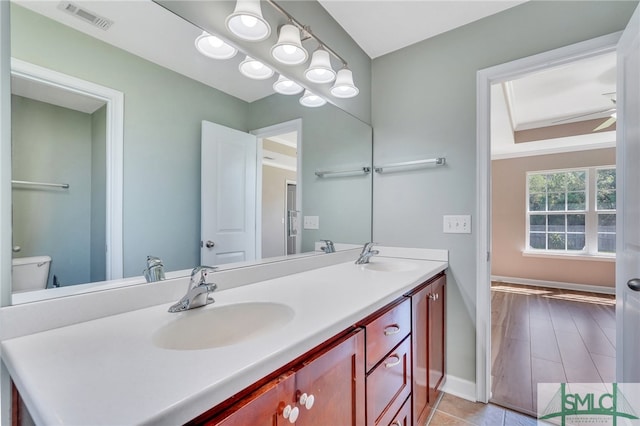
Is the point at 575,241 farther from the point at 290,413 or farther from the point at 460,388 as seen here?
the point at 290,413

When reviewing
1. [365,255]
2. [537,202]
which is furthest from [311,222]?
[537,202]

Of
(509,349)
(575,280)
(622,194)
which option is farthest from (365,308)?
(575,280)

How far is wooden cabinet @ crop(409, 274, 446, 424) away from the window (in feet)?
14.1

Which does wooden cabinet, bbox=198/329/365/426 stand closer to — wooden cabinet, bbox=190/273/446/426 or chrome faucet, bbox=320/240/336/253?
wooden cabinet, bbox=190/273/446/426

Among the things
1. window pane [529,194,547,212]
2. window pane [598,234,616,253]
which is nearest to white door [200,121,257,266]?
window pane [529,194,547,212]

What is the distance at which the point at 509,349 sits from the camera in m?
2.48

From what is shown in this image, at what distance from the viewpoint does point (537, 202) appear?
4930 millimetres

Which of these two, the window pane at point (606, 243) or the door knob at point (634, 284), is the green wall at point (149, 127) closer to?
the door knob at point (634, 284)

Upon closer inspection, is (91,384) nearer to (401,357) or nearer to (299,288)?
(299,288)

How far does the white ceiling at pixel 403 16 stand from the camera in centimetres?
173

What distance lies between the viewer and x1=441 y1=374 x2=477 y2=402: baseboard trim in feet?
5.89

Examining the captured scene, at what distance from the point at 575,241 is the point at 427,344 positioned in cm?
474

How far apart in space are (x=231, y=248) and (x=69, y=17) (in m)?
0.91

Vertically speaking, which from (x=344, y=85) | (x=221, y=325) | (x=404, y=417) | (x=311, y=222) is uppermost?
(x=344, y=85)
